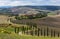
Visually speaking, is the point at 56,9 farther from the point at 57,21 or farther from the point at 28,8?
the point at 57,21

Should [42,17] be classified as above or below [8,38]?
below

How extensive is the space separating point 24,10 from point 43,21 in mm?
16460

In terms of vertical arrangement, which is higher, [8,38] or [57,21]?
[8,38]

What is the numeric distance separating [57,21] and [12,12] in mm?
16733

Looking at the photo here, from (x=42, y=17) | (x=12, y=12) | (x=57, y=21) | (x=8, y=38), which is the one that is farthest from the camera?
(x=12, y=12)

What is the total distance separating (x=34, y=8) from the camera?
205ft

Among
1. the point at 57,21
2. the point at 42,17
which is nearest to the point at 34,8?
the point at 42,17

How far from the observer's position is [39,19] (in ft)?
139

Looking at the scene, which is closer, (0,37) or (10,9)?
(0,37)

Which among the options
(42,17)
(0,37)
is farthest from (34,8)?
(0,37)

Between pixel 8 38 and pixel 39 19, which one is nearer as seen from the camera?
pixel 8 38

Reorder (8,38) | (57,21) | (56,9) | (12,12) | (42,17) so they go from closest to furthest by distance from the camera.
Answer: (8,38) < (57,21) < (42,17) < (12,12) < (56,9)

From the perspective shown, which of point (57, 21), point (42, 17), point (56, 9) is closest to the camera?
point (57, 21)

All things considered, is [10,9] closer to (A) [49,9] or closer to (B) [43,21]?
(A) [49,9]
